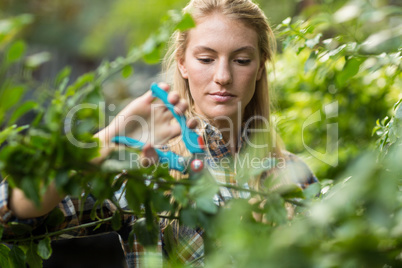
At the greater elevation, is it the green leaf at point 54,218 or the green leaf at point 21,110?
the green leaf at point 21,110

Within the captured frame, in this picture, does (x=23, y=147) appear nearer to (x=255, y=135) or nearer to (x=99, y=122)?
(x=99, y=122)

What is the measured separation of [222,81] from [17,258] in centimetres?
64

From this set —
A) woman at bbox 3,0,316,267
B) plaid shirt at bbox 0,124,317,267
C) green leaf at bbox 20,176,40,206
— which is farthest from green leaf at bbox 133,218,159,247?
woman at bbox 3,0,316,267

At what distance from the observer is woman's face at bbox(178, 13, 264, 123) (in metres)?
1.20

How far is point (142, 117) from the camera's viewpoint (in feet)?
2.55

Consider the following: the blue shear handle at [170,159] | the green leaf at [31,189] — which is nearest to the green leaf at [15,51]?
the green leaf at [31,189]

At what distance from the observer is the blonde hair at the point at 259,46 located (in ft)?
4.23

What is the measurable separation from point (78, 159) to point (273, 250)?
0.28m

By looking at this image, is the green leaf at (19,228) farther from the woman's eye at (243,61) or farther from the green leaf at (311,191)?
the woman's eye at (243,61)

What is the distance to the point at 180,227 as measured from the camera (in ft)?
3.84

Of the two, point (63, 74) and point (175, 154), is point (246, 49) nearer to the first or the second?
point (175, 154)

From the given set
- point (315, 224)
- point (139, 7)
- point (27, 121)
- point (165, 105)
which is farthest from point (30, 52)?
point (315, 224)

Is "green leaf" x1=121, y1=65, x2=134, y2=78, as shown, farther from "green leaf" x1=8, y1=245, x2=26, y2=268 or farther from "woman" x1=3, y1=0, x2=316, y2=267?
"woman" x1=3, y1=0, x2=316, y2=267

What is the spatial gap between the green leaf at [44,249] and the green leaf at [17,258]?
3cm
